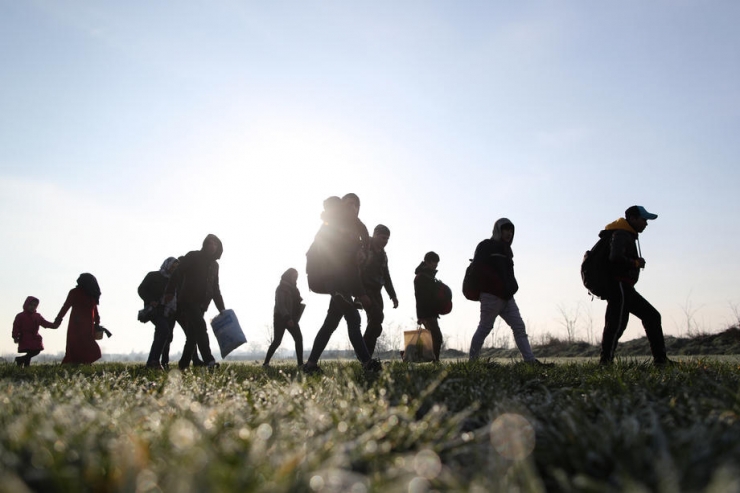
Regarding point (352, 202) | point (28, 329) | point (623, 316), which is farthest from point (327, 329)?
point (28, 329)

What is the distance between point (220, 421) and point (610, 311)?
6779mm

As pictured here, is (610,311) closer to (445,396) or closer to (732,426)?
(445,396)

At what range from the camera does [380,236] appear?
9977mm

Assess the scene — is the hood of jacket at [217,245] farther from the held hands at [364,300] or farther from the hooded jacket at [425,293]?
the hooded jacket at [425,293]

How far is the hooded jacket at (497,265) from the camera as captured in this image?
344 inches

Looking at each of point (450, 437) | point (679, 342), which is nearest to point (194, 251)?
point (450, 437)

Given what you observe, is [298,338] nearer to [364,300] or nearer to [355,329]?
[364,300]

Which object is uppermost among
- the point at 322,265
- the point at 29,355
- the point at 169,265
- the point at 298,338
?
the point at 169,265

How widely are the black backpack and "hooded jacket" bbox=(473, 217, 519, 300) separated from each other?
40.2 inches

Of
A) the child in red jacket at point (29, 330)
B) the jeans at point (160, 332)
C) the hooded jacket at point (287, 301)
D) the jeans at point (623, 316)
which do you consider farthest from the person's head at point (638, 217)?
the child in red jacket at point (29, 330)

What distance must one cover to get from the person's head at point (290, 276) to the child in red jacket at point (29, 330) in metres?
6.54

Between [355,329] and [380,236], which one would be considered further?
[380,236]

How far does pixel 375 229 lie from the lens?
33.4 ft

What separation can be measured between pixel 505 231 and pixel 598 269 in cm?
144
